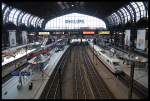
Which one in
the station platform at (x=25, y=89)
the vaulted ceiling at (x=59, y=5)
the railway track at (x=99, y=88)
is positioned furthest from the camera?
the vaulted ceiling at (x=59, y=5)

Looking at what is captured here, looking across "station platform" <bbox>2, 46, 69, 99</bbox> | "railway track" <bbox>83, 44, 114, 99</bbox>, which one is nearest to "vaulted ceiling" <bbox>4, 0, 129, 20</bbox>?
"railway track" <bbox>83, 44, 114, 99</bbox>

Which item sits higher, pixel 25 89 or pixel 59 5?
pixel 59 5

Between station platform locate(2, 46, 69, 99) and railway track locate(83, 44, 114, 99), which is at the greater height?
station platform locate(2, 46, 69, 99)

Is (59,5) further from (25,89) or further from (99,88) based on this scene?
(25,89)

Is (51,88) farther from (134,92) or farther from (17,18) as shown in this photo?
(17,18)

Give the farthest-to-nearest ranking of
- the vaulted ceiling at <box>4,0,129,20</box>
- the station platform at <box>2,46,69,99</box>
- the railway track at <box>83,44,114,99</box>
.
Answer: the vaulted ceiling at <box>4,0,129,20</box> < the railway track at <box>83,44,114,99</box> < the station platform at <box>2,46,69,99</box>

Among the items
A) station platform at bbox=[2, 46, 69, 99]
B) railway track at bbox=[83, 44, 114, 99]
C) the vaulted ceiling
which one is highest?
the vaulted ceiling

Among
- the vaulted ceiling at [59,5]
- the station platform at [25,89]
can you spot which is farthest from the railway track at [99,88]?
the vaulted ceiling at [59,5]

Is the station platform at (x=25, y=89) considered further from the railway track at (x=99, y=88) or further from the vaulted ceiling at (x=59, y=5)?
the vaulted ceiling at (x=59, y=5)

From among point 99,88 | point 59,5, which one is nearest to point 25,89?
point 99,88

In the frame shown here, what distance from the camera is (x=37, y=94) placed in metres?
16.8

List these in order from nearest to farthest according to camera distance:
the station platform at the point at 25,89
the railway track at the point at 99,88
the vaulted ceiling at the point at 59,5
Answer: the station platform at the point at 25,89
the railway track at the point at 99,88
the vaulted ceiling at the point at 59,5

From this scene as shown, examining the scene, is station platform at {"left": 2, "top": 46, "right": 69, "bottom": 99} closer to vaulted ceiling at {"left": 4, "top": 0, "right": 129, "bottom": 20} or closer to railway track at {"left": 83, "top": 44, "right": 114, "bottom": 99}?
railway track at {"left": 83, "top": 44, "right": 114, "bottom": 99}

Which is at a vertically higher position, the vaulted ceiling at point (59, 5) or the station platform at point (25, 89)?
the vaulted ceiling at point (59, 5)
